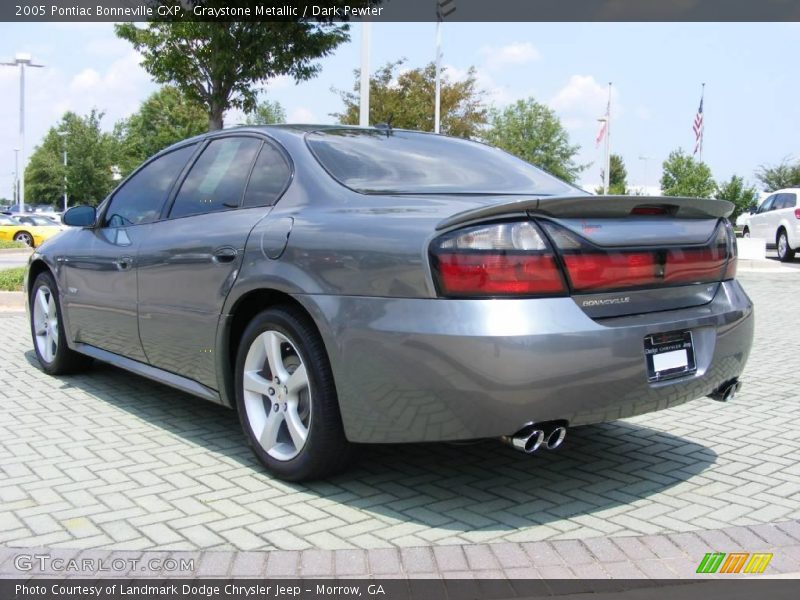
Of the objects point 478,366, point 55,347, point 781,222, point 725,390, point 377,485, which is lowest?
point 377,485

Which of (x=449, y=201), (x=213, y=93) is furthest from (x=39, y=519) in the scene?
(x=213, y=93)

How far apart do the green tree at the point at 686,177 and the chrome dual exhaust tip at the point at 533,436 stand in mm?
33075

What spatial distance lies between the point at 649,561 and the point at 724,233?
1.61 meters

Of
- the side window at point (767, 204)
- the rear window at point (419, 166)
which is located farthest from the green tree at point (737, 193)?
the rear window at point (419, 166)

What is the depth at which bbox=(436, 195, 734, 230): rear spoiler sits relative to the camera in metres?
2.91

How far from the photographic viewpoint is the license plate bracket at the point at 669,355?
10.2ft

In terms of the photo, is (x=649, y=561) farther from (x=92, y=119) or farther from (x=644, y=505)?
(x=92, y=119)

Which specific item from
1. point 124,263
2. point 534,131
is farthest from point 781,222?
point 534,131

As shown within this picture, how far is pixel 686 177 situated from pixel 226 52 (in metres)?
27.9

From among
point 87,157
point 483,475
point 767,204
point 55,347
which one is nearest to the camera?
point 483,475

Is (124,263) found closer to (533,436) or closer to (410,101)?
(533,436)

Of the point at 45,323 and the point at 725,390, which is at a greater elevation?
the point at 725,390

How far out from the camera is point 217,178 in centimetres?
424

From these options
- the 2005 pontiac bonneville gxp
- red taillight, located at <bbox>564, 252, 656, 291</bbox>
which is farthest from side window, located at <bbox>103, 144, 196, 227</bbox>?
red taillight, located at <bbox>564, 252, 656, 291</bbox>
